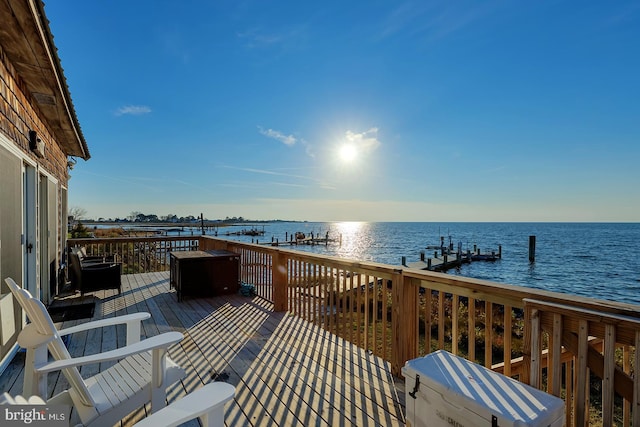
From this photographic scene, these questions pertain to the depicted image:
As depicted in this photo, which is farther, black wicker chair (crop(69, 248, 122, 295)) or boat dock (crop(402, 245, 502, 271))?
boat dock (crop(402, 245, 502, 271))

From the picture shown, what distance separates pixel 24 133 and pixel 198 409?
4.00 metres

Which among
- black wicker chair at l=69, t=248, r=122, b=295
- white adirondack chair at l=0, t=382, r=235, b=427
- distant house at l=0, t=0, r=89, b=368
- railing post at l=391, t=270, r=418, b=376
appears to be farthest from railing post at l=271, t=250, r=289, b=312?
white adirondack chair at l=0, t=382, r=235, b=427

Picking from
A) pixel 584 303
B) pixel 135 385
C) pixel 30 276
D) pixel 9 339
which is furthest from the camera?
pixel 30 276

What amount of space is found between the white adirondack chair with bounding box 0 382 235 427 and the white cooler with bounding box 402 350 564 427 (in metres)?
1.04

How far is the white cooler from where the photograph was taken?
129 centimetres

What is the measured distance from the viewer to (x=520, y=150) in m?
15.7

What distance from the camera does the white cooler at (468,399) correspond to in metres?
1.29

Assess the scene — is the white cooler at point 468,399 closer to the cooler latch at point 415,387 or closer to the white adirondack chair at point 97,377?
the cooler latch at point 415,387

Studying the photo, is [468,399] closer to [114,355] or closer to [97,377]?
[114,355]

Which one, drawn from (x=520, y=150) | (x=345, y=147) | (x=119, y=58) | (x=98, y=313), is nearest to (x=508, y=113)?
(x=345, y=147)

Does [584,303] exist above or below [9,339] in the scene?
above

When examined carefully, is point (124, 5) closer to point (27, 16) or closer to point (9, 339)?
point (27, 16)

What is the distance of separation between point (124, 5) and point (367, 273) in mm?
6411

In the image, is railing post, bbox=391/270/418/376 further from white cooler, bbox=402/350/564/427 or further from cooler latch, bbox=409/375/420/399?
cooler latch, bbox=409/375/420/399
